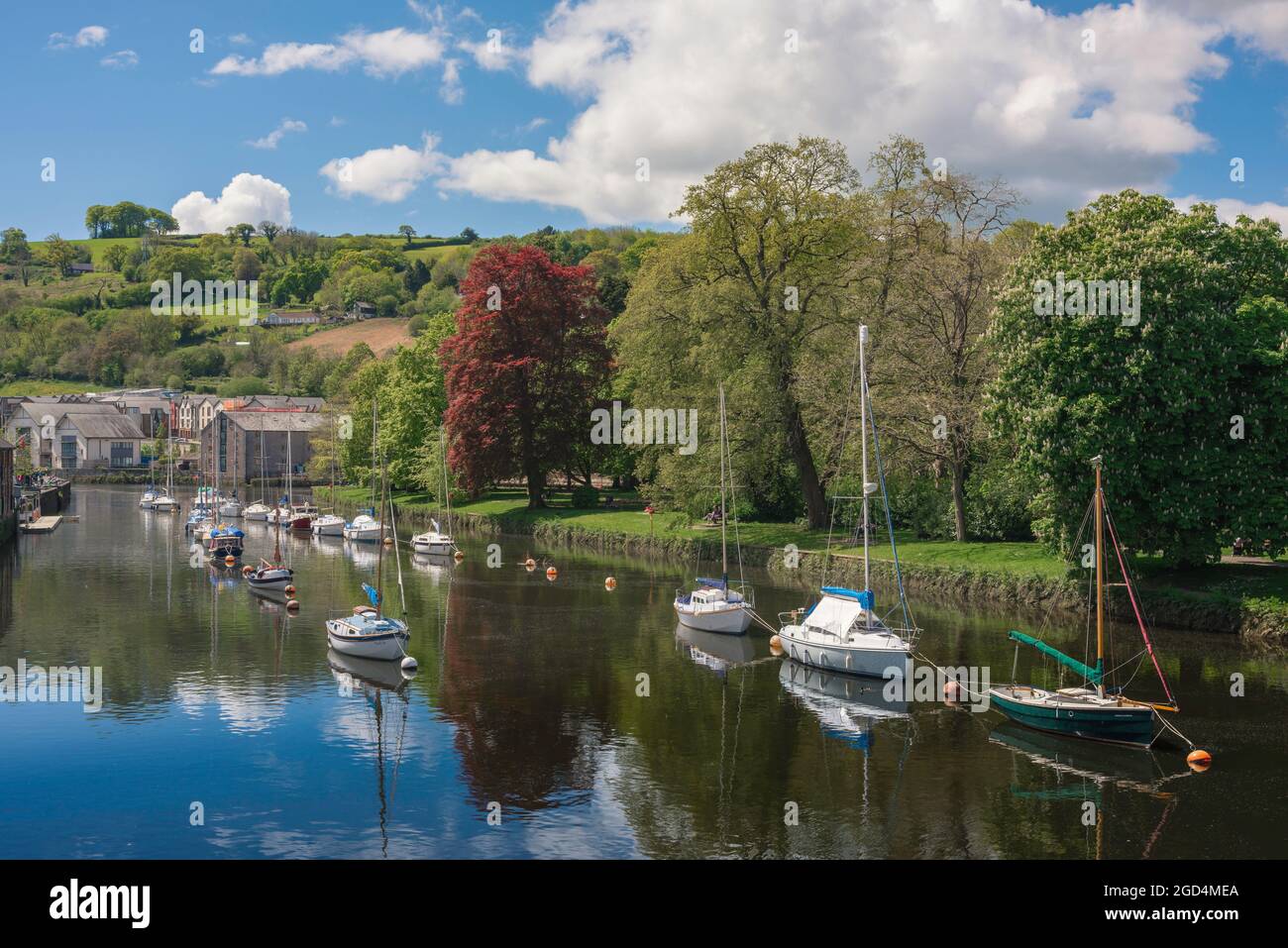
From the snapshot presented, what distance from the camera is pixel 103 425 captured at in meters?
189

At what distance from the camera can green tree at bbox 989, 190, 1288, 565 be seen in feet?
148

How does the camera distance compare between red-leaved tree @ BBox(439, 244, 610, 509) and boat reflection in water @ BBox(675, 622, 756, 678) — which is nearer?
boat reflection in water @ BBox(675, 622, 756, 678)

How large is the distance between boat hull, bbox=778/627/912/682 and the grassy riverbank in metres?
14.8

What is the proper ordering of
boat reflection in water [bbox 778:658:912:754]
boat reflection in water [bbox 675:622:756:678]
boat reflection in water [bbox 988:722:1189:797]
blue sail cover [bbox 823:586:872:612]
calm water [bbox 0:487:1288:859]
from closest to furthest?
calm water [bbox 0:487:1288:859]
boat reflection in water [bbox 988:722:1189:797]
boat reflection in water [bbox 778:658:912:754]
blue sail cover [bbox 823:586:872:612]
boat reflection in water [bbox 675:622:756:678]

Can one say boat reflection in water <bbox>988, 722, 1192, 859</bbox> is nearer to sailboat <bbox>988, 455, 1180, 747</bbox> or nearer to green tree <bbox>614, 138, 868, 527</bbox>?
sailboat <bbox>988, 455, 1180, 747</bbox>

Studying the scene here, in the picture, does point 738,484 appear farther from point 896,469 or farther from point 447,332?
point 447,332

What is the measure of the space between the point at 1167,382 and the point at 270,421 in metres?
149

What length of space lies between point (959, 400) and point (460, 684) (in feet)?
112

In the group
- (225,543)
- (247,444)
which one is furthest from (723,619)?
(247,444)

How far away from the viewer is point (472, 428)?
93.9m

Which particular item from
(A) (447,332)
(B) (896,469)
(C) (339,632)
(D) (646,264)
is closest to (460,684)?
(C) (339,632)

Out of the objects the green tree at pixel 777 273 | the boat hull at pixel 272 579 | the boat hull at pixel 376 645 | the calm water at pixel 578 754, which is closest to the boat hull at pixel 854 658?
the calm water at pixel 578 754

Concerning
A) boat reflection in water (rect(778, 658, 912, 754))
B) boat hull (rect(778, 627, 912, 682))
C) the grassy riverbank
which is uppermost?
the grassy riverbank

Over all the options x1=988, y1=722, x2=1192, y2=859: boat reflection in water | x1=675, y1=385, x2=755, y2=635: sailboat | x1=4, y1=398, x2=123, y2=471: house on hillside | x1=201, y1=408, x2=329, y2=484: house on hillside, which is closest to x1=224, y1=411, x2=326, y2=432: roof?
x1=201, y1=408, x2=329, y2=484: house on hillside
